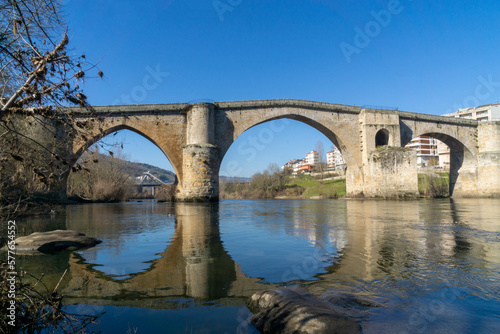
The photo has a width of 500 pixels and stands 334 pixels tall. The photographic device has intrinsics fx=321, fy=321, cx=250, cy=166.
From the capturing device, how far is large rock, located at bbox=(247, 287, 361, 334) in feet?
9.43

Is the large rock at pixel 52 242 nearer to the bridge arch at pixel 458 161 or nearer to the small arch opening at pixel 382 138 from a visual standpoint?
the small arch opening at pixel 382 138

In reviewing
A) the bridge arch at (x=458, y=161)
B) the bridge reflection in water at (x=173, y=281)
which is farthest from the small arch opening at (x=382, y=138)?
the bridge reflection in water at (x=173, y=281)

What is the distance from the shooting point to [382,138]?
3616cm

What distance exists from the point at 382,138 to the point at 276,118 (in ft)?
42.4

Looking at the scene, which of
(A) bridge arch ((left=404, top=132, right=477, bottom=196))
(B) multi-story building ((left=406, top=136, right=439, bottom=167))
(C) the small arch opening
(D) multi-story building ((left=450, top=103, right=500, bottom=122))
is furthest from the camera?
(B) multi-story building ((left=406, top=136, right=439, bottom=167))

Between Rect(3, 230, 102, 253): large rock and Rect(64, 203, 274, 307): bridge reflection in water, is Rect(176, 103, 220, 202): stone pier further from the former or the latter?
Rect(64, 203, 274, 307): bridge reflection in water

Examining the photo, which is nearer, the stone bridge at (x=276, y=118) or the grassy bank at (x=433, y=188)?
the stone bridge at (x=276, y=118)

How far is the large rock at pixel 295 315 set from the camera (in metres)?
2.88

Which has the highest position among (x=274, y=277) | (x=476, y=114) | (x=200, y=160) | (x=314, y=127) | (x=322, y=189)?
(x=476, y=114)

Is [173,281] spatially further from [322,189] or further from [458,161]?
[322,189]

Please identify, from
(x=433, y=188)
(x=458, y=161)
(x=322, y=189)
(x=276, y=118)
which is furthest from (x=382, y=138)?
(x=322, y=189)

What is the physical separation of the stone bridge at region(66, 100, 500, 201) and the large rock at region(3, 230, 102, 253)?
20041 mm

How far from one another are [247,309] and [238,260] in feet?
7.61

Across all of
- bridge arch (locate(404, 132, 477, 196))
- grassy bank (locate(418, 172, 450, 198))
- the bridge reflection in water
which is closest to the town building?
grassy bank (locate(418, 172, 450, 198))
